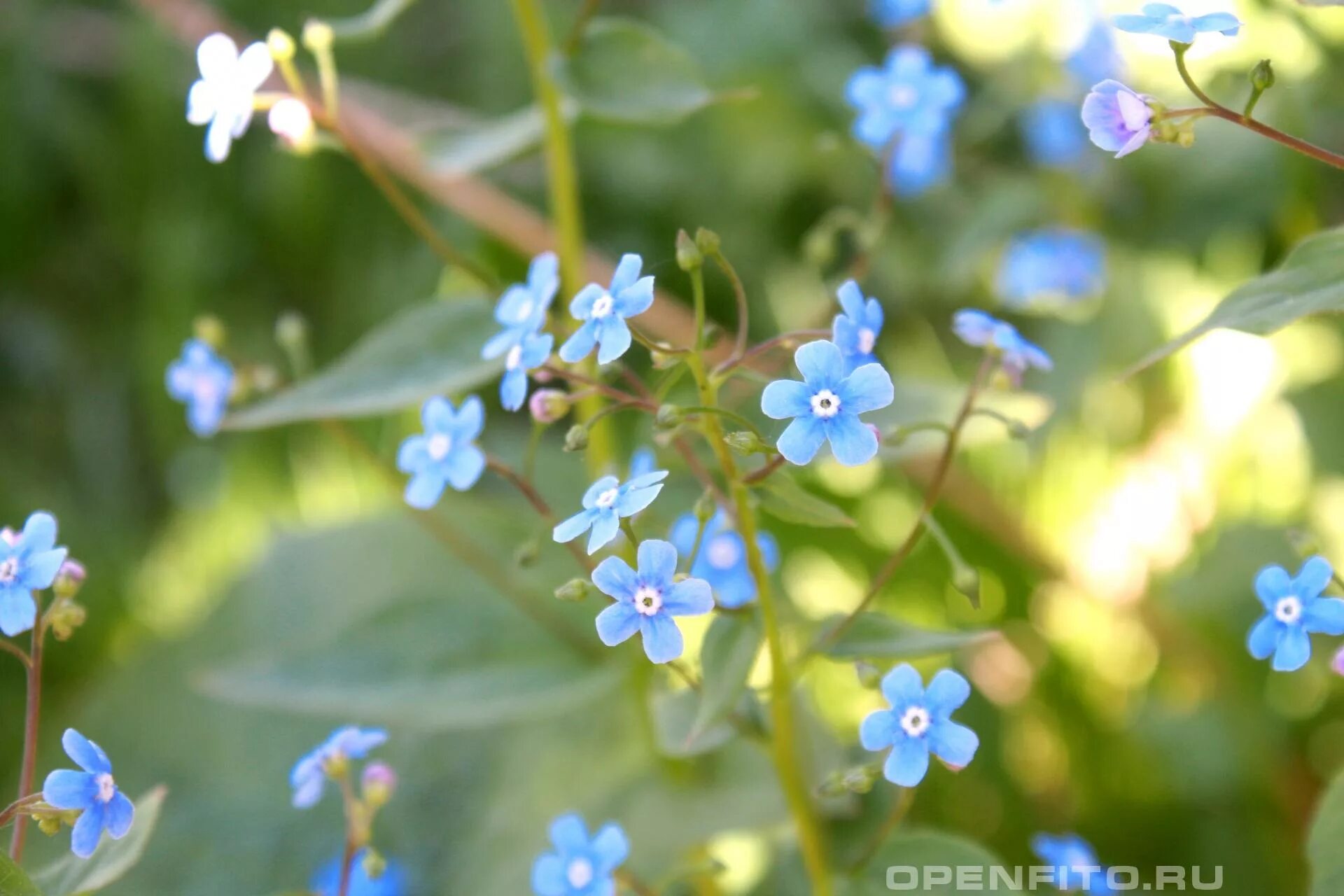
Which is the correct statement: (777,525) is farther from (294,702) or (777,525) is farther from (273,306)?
(273,306)

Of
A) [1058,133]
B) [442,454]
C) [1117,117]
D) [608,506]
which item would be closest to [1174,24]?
[1117,117]

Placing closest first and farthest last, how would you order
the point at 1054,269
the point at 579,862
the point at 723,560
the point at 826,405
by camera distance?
the point at 826,405, the point at 579,862, the point at 723,560, the point at 1054,269

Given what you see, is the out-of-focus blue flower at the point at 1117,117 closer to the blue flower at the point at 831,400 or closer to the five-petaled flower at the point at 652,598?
the blue flower at the point at 831,400

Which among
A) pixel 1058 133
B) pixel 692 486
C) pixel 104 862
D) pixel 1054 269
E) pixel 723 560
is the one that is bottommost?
pixel 104 862

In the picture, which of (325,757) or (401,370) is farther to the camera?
(401,370)

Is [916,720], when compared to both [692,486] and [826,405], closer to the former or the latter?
[826,405]

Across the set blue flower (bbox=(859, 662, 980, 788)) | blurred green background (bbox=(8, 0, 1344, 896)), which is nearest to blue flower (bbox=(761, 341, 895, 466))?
blue flower (bbox=(859, 662, 980, 788))
